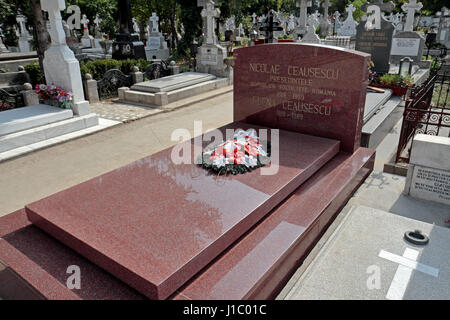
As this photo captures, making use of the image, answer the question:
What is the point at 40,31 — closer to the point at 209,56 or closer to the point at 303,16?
the point at 209,56

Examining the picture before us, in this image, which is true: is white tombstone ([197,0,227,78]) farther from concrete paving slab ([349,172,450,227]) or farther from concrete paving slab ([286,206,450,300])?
concrete paving slab ([286,206,450,300])

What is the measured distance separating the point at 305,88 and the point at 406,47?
13.0 meters

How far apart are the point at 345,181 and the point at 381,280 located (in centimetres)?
166

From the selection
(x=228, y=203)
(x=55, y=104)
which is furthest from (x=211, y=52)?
(x=228, y=203)

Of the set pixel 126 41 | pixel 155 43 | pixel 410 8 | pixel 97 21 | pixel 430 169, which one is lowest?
pixel 430 169

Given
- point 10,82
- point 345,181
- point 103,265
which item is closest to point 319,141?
point 345,181

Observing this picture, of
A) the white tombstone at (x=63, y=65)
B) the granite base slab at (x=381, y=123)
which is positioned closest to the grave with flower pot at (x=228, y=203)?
the granite base slab at (x=381, y=123)

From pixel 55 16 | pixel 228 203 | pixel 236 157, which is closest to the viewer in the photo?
pixel 228 203

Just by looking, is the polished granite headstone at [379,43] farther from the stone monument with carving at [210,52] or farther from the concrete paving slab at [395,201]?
the concrete paving slab at [395,201]

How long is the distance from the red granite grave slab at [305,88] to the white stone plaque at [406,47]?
12.5 metres

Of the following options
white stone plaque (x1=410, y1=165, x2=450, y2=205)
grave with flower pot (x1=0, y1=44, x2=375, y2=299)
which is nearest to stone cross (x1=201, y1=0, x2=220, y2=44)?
grave with flower pot (x1=0, y1=44, x2=375, y2=299)

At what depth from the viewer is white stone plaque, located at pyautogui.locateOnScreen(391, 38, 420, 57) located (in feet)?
51.1

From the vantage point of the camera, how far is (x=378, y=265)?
344 centimetres

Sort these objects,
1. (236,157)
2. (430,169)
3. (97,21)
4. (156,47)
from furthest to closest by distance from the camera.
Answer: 1. (97,21)
2. (156,47)
3. (430,169)
4. (236,157)
